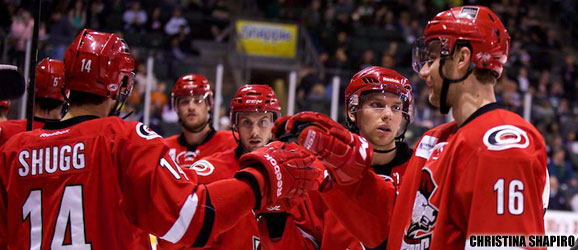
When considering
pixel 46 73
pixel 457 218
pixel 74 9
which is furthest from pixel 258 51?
pixel 457 218

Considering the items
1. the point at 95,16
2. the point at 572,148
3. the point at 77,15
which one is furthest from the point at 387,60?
the point at 77,15

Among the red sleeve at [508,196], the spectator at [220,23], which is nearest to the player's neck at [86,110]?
the red sleeve at [508,196]

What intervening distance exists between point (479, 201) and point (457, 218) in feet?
0.42

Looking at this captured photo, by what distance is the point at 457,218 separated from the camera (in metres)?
2.04

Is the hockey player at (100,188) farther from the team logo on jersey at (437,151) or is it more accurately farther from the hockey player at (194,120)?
the hockey player at (194,120)

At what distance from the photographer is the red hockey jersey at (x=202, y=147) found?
199 inches

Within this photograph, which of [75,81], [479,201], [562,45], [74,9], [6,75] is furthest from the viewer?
[562,45]

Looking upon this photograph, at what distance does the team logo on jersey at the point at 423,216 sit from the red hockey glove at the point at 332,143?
20 cm

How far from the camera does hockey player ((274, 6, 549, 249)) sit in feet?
6.26

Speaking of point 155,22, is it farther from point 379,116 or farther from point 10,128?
point 379,116

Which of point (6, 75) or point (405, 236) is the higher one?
point (6, 75)

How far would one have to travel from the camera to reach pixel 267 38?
11.6 metres

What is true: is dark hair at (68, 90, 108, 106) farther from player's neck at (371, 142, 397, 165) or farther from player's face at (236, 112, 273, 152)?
player's face at (236, 112, 273, 152)

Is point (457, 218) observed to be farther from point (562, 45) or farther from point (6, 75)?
point (562, 45)
